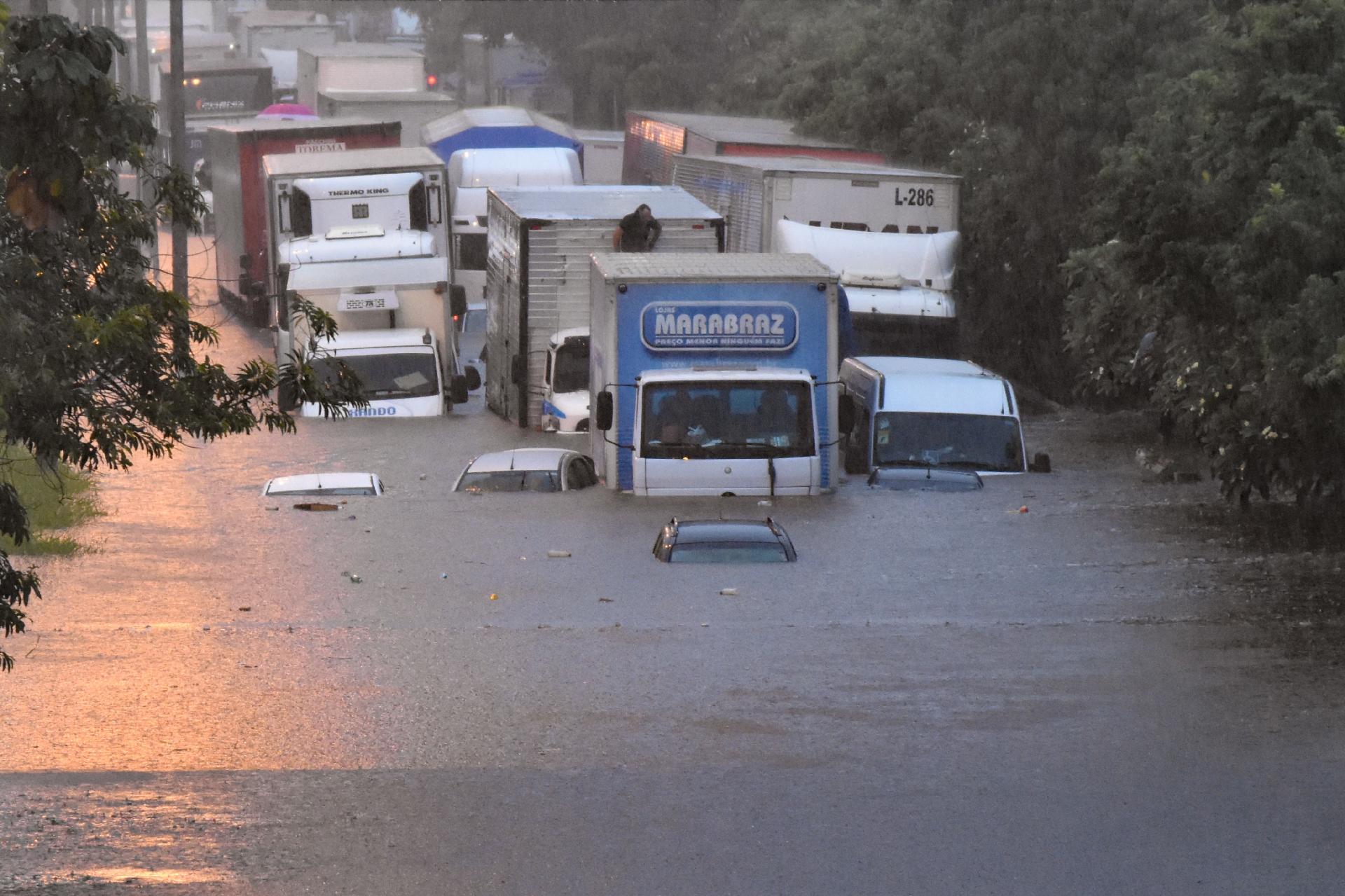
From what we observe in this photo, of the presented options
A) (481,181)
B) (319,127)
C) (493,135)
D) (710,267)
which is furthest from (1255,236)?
(493,135)

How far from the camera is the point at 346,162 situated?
101 ft

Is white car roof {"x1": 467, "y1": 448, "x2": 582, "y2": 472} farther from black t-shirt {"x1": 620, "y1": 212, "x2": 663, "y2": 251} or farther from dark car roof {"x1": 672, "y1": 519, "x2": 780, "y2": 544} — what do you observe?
black t-shirt {"x1": 620, "y1": 212, "x2": 663, "y2": 251}

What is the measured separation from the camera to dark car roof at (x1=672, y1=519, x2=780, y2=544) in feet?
50.2

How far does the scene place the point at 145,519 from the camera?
18.1m

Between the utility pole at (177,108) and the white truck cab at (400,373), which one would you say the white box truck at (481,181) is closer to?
the utility pole at (177,108)

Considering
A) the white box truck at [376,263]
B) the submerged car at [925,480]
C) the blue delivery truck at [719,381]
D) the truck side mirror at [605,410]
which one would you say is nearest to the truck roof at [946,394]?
the submerged car at [925,480]

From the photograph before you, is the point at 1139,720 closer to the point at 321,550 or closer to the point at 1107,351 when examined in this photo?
the point at 321,550

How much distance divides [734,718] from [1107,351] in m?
17.9

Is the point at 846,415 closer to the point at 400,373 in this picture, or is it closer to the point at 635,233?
the point at 635,233

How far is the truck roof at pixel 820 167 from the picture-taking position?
26.4 m

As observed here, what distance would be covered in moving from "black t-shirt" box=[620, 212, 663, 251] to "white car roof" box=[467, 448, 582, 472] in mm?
4104

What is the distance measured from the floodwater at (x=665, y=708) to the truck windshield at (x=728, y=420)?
57 cm

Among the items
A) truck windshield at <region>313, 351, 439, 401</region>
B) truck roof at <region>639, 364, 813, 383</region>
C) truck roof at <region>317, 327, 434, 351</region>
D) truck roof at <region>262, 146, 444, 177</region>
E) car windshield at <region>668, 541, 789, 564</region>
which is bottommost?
truck windshield at <region>313, 351, 439, 401</region>

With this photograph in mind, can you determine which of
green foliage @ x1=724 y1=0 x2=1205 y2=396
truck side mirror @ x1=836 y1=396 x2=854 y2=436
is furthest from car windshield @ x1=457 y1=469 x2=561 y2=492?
green foliage @ x1=724 y1=0 x2=1205 y2=396
